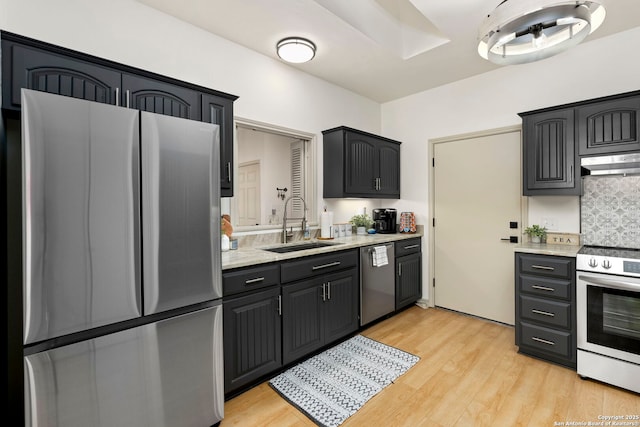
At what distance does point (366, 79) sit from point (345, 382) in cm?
321

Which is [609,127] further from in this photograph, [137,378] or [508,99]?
[137,378]

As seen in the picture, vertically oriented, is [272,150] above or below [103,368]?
above

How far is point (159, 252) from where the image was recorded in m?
1.58

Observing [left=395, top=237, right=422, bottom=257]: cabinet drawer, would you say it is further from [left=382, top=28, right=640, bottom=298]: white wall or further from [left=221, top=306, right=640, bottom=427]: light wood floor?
[left=221, top=306, right=640, bottom=427]: light wood floor

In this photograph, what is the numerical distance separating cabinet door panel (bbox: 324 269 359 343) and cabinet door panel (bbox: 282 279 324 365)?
103 mm

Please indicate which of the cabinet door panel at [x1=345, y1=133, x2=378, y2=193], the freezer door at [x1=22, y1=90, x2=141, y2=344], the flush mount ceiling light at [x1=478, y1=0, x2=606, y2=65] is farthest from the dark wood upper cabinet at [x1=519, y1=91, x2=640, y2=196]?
the freezer door at [x1=22, y1=90, x2=141, y2=344]

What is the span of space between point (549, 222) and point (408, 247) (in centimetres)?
145

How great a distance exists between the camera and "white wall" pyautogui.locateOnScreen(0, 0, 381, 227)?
6.23ft

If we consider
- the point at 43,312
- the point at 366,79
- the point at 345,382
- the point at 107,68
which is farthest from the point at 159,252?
the point at 366,79

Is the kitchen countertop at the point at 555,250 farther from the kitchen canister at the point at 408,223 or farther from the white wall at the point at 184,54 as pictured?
the white wall at the point at 184,54

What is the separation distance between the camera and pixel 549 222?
120 inches

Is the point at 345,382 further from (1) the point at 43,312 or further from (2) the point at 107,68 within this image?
(2) the point at 107,68

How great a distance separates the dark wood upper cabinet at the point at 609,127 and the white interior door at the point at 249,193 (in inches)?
121

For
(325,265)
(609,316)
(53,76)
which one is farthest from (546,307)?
(53,76)
